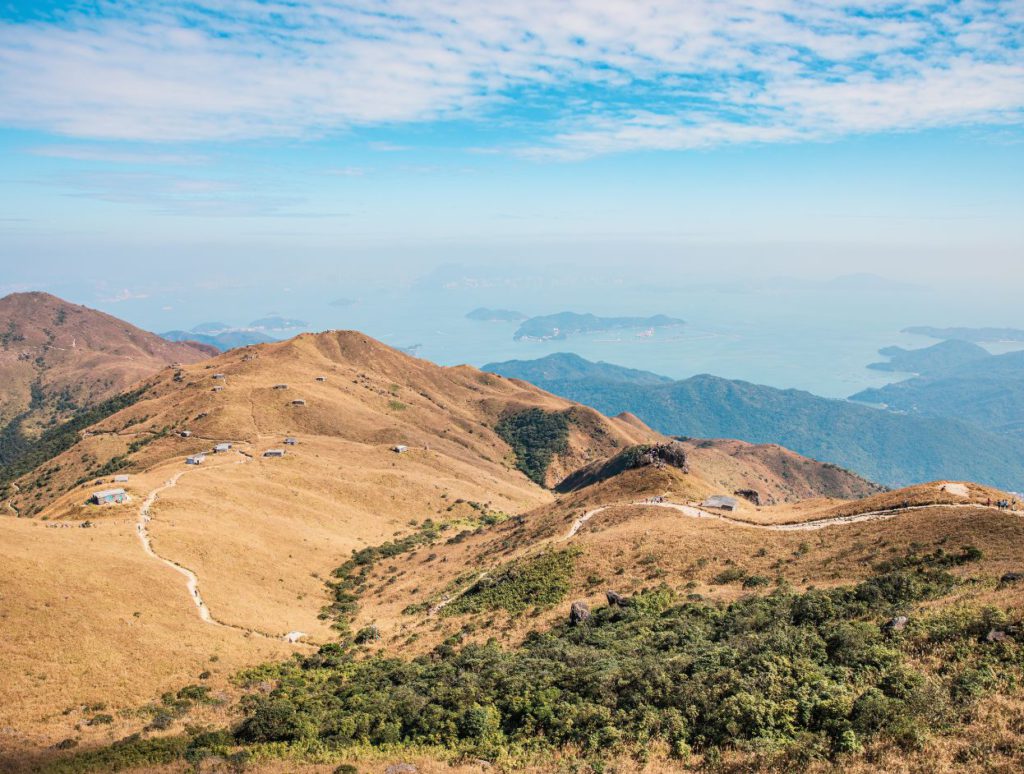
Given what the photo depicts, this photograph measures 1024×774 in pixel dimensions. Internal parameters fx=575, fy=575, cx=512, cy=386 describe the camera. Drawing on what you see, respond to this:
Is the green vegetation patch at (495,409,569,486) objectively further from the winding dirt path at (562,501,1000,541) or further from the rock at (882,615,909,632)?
the rock at (882,615,909,632)

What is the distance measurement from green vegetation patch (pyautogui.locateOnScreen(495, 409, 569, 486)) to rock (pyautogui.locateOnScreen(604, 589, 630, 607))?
109285 millimetres

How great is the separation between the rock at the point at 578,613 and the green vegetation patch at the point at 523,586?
417 cm

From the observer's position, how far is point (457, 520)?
88000 millimetres

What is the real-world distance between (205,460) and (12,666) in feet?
204

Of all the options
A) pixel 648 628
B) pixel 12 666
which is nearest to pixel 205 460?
pixel 12 666

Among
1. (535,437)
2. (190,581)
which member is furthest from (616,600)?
(535,437)

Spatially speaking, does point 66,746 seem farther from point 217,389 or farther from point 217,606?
point 217,389

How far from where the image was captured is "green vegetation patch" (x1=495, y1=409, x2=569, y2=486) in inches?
5960

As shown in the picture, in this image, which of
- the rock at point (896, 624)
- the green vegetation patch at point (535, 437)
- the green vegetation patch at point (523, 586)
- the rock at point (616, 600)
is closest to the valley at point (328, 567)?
the green vegetation patch at point (523, 586)

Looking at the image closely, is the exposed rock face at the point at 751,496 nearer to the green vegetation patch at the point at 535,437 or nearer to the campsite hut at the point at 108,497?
the campsite hut at the point at 108,497

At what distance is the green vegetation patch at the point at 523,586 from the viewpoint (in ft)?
131

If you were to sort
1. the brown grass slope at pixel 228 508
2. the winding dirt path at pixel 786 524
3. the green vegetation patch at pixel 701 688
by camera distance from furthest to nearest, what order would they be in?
the winding dirt path at pixel 786 524 < the brown grass slope at pixel 228 508 < the green vegetation patch at pixel 701 688

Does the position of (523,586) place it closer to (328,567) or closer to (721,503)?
(721,503)

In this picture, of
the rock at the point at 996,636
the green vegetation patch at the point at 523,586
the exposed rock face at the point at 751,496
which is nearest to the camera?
the rock at the point at 996,636
